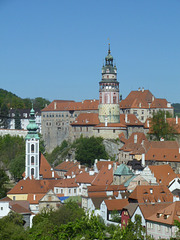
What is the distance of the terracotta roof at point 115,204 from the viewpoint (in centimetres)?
6003

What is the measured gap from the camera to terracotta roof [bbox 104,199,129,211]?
6003 centimetres

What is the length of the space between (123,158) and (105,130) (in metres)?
10.0

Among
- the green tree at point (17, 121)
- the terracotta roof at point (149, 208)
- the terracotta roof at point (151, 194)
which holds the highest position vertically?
the green tree at point (17, 121)

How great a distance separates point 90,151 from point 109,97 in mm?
10596

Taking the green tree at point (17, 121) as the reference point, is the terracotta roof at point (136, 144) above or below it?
below

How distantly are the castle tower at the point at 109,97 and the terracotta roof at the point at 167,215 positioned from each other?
149 feet

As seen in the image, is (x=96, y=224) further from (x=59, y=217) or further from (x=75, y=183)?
(x=75, y=183)

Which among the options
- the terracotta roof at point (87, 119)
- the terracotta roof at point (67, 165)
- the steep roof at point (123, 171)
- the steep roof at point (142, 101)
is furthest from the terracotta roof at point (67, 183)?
the steep roof at point (142, 101)

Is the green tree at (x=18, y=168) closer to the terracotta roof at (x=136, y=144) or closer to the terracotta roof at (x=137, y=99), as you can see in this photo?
the terracotta roof at (x=136, y=144)

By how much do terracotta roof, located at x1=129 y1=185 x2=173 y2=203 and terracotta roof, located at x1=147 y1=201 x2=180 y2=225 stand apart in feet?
19.8

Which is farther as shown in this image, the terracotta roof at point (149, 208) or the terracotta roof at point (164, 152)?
the terracotta roof at point (164, 152)

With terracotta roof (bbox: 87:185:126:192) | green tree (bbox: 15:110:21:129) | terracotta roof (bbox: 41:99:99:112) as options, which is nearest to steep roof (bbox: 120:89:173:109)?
terracotta roof (bbox: 41:99:99:112)

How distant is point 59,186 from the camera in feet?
244

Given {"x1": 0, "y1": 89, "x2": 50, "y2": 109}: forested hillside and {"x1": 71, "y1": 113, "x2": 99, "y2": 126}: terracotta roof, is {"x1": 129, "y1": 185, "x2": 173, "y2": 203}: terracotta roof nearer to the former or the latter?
{"x1": 71, "y1": 113, "x2": 99, "y2": 126}: terracotta roof
